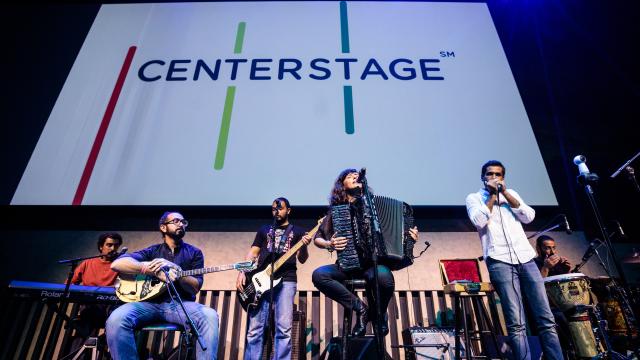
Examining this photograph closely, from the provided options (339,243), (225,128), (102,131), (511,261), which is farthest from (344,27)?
(511,261)

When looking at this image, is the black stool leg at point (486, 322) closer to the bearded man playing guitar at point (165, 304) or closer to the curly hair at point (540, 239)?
the curly hair at point (540, 239)

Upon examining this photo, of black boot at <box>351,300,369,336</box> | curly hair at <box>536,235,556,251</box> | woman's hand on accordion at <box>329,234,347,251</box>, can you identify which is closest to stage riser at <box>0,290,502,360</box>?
curly hair at <box>536,235,556,251</box>

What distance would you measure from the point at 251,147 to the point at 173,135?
3.18 ft

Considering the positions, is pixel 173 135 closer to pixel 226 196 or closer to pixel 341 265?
pixel 226 196

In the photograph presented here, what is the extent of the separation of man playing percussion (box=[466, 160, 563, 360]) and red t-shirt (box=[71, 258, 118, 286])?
361 centimetres

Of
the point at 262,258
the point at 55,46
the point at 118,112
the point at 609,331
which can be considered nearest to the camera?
the point at 262,258

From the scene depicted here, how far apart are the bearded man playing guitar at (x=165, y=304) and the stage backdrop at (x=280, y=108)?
0.96 meters

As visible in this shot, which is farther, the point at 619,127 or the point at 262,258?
the point at 619,127

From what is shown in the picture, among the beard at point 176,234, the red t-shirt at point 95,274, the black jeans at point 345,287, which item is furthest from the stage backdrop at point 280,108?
the black jeans at point 345,287

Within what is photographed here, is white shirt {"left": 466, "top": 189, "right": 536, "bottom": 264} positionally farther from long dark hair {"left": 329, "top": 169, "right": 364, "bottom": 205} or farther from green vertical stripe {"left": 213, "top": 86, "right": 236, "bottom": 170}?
green vertical stripe {"left": 213, "top": 86, "right": 236, "bottom": 170}

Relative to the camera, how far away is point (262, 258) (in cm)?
368

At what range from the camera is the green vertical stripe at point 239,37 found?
5160 millimetres

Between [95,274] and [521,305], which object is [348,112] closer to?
[521,305]

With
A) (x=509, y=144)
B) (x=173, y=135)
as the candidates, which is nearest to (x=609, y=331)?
(x=509, y=144)
